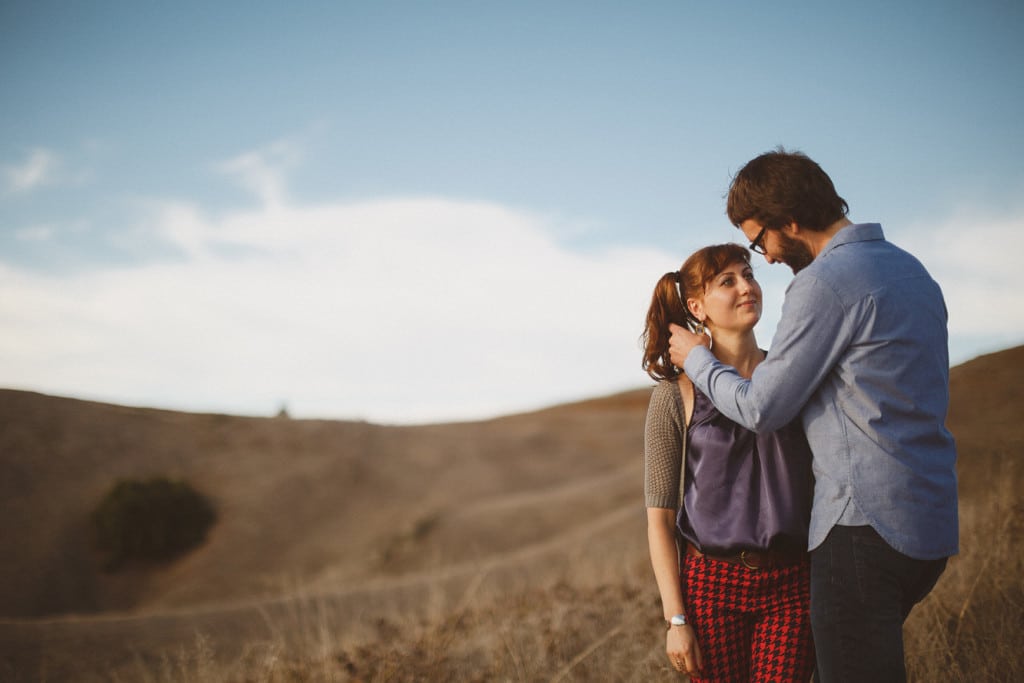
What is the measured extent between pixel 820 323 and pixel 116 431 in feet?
72.8

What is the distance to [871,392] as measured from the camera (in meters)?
1.72

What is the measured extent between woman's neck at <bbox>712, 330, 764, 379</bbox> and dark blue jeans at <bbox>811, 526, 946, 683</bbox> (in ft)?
2.17

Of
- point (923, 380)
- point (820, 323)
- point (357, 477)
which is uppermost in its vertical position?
point (820, 323)

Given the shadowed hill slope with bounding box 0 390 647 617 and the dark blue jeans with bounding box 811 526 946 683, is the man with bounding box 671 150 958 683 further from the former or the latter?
the shadowed hill slope with bounding box 0 390 647 617

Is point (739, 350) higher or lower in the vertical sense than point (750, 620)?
higher

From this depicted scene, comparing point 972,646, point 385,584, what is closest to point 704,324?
point 972,646

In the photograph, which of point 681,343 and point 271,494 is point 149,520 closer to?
point 271,494

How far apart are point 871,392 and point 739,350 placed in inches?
22.9

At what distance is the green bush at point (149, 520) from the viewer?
16.3 metres

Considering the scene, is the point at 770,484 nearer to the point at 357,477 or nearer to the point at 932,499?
the point at 932,499

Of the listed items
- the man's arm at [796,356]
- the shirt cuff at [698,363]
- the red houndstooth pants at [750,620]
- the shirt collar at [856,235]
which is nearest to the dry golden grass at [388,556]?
the red houndstooth pants at [750,620]

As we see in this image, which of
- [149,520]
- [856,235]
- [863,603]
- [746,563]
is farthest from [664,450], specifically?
[149,520]

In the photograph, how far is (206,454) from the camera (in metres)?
20.6

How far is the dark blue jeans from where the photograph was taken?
1.72 m
